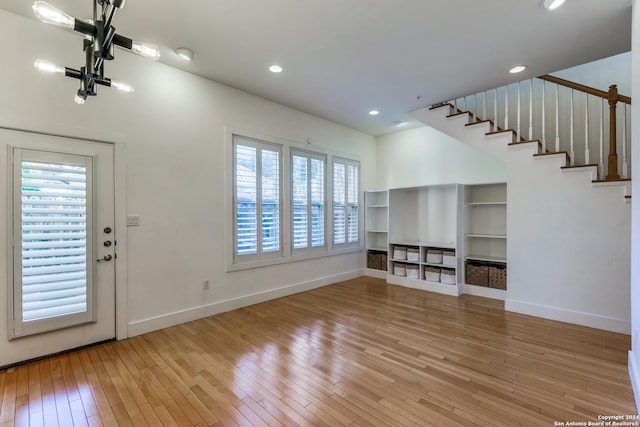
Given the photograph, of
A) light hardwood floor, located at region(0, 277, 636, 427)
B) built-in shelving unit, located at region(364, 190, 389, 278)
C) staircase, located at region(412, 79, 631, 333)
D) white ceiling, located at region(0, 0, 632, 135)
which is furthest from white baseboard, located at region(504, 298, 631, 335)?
white ceiling, located at region(0, 0, 632, 135)

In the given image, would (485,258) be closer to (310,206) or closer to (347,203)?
(347,203)

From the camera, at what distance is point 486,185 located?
4.80 meters

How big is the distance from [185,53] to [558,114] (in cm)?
484

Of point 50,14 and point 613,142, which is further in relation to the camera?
point 613,142

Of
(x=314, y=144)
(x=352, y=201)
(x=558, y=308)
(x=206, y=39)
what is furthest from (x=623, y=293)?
(x=206, y=39)

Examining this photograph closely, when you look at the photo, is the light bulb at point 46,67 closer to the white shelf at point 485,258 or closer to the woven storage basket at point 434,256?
the woven storage basket at point 434,256

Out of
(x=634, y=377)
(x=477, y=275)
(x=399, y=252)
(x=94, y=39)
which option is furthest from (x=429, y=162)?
(x=94, y=39)

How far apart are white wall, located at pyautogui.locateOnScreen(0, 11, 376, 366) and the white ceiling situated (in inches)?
10.8

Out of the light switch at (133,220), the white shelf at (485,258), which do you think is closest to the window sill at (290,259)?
the light switch at (133,220)

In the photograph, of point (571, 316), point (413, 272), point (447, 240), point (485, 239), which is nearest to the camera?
point (571, 316)

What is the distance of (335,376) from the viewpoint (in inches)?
91.7

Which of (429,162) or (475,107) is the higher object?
(475,107)

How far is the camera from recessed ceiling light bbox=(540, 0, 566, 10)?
2.25m

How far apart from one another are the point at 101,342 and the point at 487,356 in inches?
146
